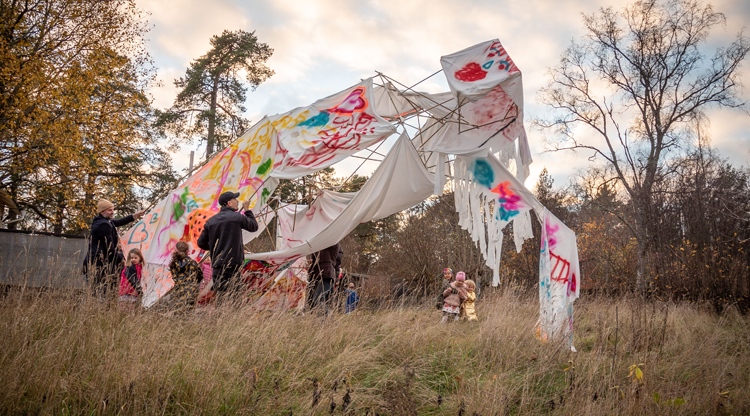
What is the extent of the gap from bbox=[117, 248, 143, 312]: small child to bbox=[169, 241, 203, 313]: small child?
44 cm

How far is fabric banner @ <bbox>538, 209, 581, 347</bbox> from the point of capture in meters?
4.10

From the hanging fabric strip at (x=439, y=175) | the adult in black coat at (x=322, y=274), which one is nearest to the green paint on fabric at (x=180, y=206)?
the adult in black coat at (x=322, y=274)

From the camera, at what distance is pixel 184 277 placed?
430cm

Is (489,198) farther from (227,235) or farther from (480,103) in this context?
(227,235)

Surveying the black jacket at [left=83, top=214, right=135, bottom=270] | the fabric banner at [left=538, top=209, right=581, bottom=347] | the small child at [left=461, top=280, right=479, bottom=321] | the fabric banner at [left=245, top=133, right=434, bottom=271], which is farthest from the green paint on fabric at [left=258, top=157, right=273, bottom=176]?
the small child at [left=461, top=280, right=479, bottom=321]

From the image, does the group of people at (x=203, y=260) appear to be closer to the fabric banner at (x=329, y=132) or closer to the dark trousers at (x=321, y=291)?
the dark trousers at (x=321, y=291)

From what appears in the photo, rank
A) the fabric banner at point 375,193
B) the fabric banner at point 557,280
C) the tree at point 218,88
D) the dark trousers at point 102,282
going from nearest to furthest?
1. the dark trousers at point 102,282
2. the fabric banner at point 557,280
3. the fabric banner at point 375,193
4. the tree at point 218,88

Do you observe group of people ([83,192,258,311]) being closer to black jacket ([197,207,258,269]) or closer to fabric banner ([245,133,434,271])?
black jacket ([197,207,258,269])

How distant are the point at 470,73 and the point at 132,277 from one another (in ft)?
13.8

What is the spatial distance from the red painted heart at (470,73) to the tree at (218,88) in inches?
528

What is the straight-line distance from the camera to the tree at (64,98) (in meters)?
9.68

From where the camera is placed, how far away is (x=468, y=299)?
7316 millimetres

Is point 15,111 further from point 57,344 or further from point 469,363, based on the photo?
point 469,363

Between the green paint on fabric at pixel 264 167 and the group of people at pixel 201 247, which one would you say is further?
the green paint on fabric at pixel 264 167
